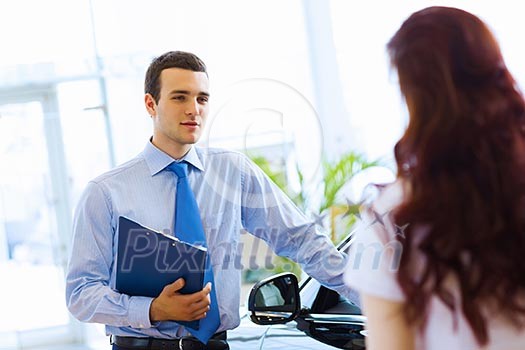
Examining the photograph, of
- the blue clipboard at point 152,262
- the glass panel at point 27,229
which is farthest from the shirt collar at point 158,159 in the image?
the glass panel at point 27,229

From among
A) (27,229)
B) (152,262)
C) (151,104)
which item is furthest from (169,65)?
(27,229)

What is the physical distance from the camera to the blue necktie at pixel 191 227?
231 cm

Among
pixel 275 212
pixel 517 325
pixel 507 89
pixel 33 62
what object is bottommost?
pixel 517 325

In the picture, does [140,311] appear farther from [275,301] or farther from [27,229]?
[27,229]

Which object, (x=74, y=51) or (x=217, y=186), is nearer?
(x=217, y=186)

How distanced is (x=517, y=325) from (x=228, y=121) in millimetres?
6354

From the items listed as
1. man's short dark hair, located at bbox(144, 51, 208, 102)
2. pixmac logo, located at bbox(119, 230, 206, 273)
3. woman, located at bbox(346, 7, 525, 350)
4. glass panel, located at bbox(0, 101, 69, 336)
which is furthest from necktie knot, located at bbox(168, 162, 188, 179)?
glass panel, located at bbox(0, 101, 69, 336)

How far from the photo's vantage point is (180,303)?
216 cm

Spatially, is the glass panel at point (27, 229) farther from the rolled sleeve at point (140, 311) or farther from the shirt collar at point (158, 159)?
the rolled sleeve at point (140, 311)

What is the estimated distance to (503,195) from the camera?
3.59 feet

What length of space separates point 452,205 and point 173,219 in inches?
56.4

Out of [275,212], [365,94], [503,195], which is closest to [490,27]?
[503,195]

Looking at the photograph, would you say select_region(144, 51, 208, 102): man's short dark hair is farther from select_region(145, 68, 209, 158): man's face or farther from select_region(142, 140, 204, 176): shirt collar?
select_region(142, 140, 204, 176): shirt collar

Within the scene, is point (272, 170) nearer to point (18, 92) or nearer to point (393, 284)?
point (18, 92)
